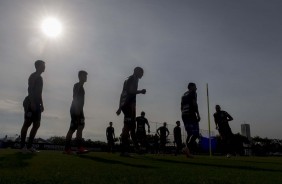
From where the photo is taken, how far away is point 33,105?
7.60 m

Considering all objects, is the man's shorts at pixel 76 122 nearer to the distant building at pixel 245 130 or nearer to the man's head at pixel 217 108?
the man's head at pixel 217 108

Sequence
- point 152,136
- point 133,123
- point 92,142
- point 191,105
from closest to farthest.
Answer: point 133,123
point 191,105
point 152,136
point 92,142

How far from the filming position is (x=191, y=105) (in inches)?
367

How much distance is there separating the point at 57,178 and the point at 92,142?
28075mm

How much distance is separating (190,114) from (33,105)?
426cm

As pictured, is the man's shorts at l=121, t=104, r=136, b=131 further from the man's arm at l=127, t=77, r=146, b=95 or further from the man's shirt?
the man's shirt

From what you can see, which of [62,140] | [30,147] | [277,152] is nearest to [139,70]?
[30,147]

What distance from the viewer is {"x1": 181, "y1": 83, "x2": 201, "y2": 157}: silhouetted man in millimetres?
9117

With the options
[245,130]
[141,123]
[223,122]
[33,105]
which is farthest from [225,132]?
[245,130]

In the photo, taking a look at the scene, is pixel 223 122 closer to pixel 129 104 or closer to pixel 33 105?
pixel 129 104

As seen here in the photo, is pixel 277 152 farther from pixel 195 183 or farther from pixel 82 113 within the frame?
pixel 195 183

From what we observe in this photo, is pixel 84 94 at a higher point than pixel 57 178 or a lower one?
higher

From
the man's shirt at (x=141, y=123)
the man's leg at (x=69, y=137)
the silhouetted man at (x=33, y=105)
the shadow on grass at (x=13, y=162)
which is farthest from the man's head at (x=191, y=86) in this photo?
the man's shirt at (x=141, y=123)

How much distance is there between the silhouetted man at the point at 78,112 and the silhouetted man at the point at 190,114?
9.59 feet
